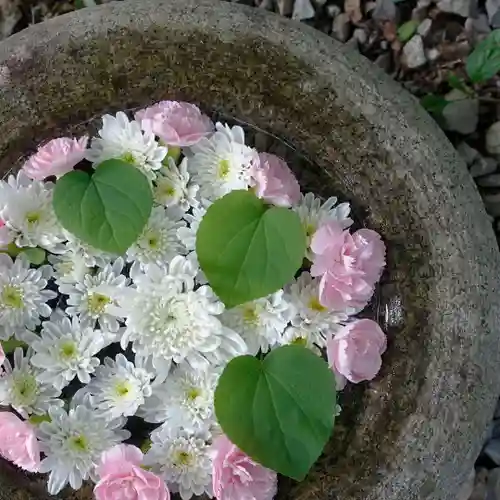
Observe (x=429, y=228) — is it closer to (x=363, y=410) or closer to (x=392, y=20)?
(x=363, y=410)

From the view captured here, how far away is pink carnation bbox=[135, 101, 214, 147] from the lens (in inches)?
28.9

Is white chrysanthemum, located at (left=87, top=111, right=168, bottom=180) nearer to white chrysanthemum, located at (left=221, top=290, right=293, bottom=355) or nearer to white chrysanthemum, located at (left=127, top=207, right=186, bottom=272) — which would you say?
white chrysanthemum, located at (left=127, top=207, right=186, bottom=272)

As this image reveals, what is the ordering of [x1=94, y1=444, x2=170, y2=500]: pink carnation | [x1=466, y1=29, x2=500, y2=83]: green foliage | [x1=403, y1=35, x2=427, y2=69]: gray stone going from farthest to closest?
[x1=403, y1=35, x2=427, y2=69]: gray stone, [x1=466, y1=29, x2=500, y2=83]: green foliage, [x1=94, y1=444, x2=170, y2=500]: pink carnation

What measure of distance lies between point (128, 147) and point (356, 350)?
285mm

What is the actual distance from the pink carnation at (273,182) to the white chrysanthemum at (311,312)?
3.2 inches

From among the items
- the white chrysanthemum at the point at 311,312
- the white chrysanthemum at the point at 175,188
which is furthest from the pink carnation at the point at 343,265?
the white chrysanthemum at the point at 175,188

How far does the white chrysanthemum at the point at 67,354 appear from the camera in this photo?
73 cm

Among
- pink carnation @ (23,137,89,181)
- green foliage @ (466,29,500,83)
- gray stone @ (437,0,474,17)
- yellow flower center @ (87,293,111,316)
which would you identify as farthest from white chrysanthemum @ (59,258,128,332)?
gray stone @ (437,0,474,17)

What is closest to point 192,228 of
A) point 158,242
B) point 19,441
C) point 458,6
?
point 158,242

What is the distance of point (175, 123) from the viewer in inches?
29.3

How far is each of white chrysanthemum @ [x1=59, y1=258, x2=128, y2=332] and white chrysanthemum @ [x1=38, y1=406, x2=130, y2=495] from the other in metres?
0.08

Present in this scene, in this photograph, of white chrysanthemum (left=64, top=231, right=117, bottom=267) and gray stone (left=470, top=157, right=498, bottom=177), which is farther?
gray stone (left=470, top=157, right=498, bottom=177)

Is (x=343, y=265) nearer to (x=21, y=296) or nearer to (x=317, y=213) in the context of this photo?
(x=317, y=213)

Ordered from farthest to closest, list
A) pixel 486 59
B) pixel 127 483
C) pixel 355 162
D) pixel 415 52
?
1. pixel 415 52
2. pixel 486 59
3. pixel 355 162
4. pixel 127 483
